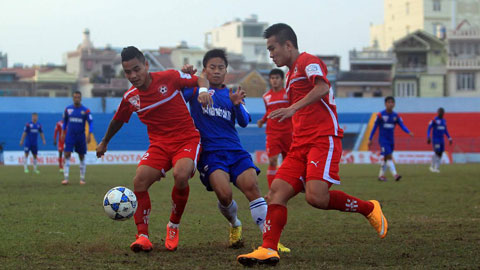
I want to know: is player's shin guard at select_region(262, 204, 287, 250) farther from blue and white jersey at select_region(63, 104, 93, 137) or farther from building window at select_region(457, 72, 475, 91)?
building window at select_region(457, 72, 475, 91)

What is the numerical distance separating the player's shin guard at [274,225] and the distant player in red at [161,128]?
120cm

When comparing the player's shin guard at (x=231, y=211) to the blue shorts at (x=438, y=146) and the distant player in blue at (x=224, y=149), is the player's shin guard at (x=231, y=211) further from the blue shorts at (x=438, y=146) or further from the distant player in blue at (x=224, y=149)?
the blue shorts at (x=438, y=146)

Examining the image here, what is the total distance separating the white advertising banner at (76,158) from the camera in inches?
1527

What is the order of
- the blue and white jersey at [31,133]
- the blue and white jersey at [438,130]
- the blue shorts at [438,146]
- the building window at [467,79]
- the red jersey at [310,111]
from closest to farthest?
the red jersey at [310,111], the blue and white jersey at [438,130], the blue shorts at [438,146], the blue and white jersey at [31,133], the building window at [467,79]

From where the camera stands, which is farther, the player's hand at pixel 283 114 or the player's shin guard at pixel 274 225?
the player's shin guard at pixel 274 225

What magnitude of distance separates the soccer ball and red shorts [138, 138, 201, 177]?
1.30 ft

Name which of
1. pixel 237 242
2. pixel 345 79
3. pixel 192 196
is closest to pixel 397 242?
pixel 237 242

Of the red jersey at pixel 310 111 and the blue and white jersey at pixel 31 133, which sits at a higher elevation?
the red jersey at pixel 310 111

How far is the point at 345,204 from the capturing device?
701 centimetres

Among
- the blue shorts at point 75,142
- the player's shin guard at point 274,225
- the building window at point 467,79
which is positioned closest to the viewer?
the player's shin guard at point 274,225

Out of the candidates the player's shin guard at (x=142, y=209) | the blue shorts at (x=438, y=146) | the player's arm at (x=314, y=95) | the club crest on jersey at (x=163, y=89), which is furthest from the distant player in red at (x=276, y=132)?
the blue shorts at (x=438, y=146)

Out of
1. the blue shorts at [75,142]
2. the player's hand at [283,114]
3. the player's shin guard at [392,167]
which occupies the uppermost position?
the player's hand at [283,114]

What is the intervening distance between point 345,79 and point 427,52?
11.0 metres

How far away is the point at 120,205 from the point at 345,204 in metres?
2.37
